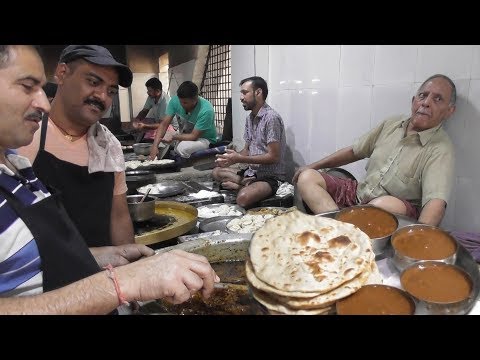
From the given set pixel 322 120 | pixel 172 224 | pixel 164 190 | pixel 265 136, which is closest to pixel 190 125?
pixel 265 136

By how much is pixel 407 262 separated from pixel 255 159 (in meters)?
2.48

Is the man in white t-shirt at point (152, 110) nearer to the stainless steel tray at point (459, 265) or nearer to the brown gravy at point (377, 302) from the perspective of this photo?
the stainless steel tray at point (459, 265)

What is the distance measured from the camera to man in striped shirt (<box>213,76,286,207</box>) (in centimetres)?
345

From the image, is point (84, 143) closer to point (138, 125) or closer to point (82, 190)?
point (82, 190)

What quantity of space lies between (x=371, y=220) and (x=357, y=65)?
177cm

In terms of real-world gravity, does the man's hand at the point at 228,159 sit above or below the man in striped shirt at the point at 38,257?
below

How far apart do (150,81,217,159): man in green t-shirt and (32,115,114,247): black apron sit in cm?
304

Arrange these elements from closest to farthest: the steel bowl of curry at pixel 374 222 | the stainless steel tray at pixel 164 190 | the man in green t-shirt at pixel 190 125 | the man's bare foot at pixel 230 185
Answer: the steel bowl of curry at pixel 374 222
the stainless steel tray at pixel 164 190
the man's bare foot at pixel 230 185
the man in green t-shirt at pixel 190 125

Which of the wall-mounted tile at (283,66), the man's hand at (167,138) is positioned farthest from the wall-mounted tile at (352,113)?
the man's hand at (167,138)

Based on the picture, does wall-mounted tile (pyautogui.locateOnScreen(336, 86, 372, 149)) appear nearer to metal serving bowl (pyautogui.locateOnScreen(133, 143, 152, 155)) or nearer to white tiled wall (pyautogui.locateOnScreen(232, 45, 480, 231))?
white tiled wall (pyautogui.locateOnScreen(232, 45, 480, 231))

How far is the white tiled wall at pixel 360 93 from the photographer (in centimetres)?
202

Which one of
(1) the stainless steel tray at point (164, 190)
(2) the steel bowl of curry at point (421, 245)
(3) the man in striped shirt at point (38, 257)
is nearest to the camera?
(3) the man in striped shirt at point (38, 257)
